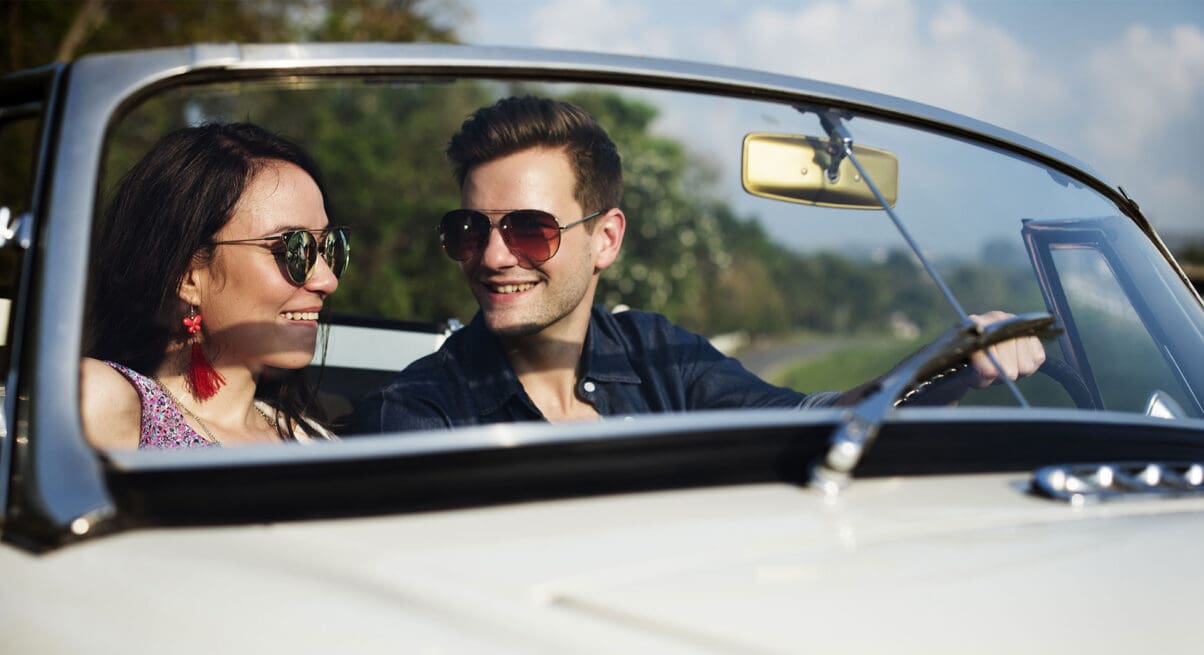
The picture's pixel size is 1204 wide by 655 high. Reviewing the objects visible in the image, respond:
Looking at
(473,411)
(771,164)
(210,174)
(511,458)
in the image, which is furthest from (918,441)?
(210,174)

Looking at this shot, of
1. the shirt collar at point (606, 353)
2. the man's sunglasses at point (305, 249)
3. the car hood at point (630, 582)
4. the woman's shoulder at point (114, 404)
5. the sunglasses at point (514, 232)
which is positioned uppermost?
the sunglasses at point (514, 232)

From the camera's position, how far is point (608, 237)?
2.61m

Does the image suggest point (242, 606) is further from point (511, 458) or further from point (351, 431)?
point (351, 431)

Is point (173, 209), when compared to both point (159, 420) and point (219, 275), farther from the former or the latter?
point (159, 420)

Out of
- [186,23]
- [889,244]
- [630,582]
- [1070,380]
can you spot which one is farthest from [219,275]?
[186,23]

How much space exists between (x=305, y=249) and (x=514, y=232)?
0.44m

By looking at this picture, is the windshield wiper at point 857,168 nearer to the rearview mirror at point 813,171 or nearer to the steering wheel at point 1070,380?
the rearview mirror at point 813,171

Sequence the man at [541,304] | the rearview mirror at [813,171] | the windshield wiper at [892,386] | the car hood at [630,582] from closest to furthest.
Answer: the car hood at [630,582]
the windshield wiper at [892,386]
the rearview mirror at [813,171]
the man at [541,304]

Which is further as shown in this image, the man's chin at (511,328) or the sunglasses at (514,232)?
the man's chin at (511,328)

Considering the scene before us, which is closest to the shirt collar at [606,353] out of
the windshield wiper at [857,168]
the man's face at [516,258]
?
the man's face at [516,258]

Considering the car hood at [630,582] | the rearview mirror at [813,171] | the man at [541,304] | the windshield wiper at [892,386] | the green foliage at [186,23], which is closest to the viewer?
the car hood at [630,582]

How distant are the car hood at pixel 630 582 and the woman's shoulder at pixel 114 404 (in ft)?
1.43

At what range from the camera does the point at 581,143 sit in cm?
253

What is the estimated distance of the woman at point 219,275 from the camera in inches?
91.4
